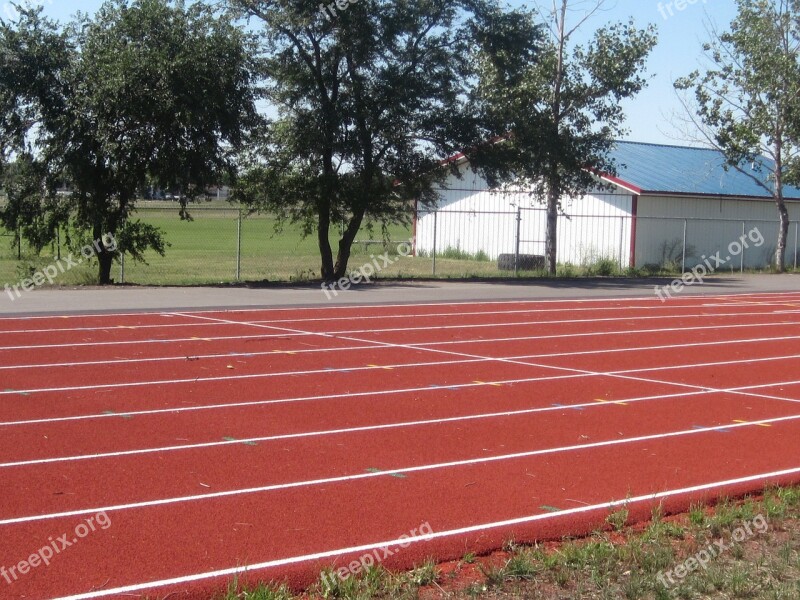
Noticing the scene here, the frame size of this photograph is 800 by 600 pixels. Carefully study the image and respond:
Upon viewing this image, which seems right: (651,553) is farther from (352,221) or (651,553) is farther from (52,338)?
(352,221)

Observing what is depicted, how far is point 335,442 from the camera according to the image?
28.8ft

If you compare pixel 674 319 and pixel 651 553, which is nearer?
pixel 651 553

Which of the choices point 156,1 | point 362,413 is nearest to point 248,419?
point 362,413

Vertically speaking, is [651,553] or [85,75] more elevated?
[85,75]

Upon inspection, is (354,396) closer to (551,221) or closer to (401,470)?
(401,470)

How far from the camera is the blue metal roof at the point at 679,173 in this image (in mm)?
39375

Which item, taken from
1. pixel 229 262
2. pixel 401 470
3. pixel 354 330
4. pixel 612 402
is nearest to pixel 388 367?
pixel 612 402

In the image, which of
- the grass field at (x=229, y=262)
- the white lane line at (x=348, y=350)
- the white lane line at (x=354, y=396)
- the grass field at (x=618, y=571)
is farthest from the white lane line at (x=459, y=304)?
the grass field at (x=618, y=571)

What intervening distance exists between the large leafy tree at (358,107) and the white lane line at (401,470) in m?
18.0

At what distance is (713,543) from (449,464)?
7.95ft

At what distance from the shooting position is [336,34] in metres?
25.9

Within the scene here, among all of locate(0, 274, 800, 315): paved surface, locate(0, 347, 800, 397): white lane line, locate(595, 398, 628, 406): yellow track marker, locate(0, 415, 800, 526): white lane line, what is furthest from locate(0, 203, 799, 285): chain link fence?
locate(0, 415, 800, 526): white lane line

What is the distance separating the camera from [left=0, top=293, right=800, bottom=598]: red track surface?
6113 millimetres

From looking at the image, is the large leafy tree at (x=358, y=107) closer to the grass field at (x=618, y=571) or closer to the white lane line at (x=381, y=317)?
the white lane line at (x=381, y=317)
